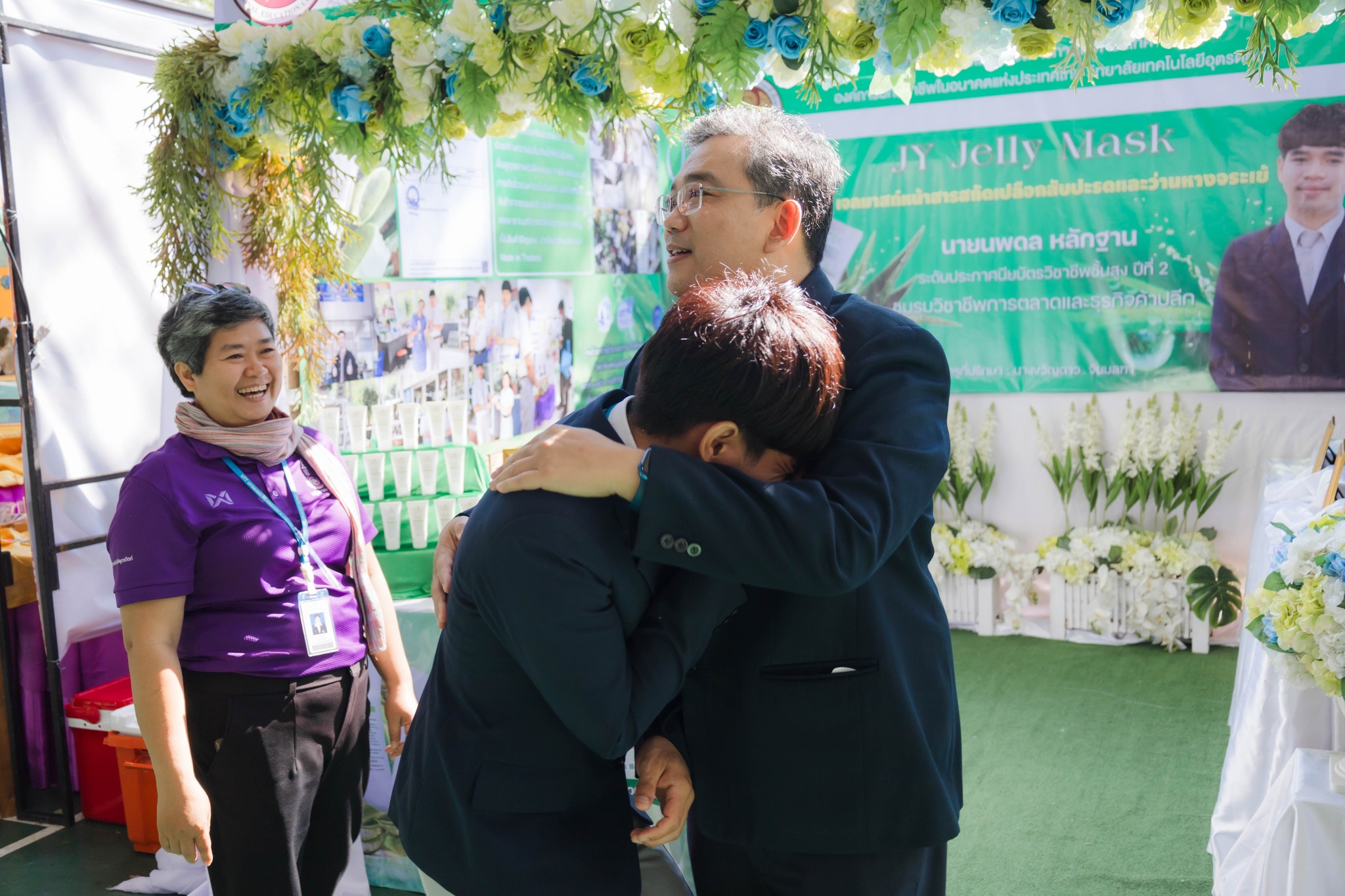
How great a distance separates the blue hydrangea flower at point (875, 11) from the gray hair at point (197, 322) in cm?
146

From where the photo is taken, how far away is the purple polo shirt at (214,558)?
2055 mm

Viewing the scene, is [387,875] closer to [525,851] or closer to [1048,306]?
[525,851]

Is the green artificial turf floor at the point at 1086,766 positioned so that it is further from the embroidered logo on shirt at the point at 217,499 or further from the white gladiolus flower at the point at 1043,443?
the embroidered logo on shirt at the point at 217,499

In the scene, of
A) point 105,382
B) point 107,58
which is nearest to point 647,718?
point 105,382

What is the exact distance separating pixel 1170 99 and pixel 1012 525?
2273 mm

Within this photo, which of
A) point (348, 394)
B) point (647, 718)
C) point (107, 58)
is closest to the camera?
point (647, 718)

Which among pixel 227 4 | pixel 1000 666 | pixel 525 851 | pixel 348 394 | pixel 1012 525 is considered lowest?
pixel 1000 666

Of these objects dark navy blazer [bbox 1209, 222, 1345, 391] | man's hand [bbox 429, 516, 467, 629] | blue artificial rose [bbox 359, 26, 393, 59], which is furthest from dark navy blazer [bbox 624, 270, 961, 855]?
dark navy blazer [bbox 1209, 222, 1345, 391]

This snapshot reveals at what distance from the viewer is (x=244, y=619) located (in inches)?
85.1

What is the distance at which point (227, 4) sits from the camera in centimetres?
319

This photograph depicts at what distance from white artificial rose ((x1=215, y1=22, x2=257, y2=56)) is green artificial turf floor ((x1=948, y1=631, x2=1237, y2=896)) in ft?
10.2

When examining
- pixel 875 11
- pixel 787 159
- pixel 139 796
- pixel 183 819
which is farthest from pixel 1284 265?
pixel 139 796

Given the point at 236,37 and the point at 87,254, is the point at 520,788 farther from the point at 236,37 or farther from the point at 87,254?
the point at 87,254

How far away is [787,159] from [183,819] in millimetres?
1624
